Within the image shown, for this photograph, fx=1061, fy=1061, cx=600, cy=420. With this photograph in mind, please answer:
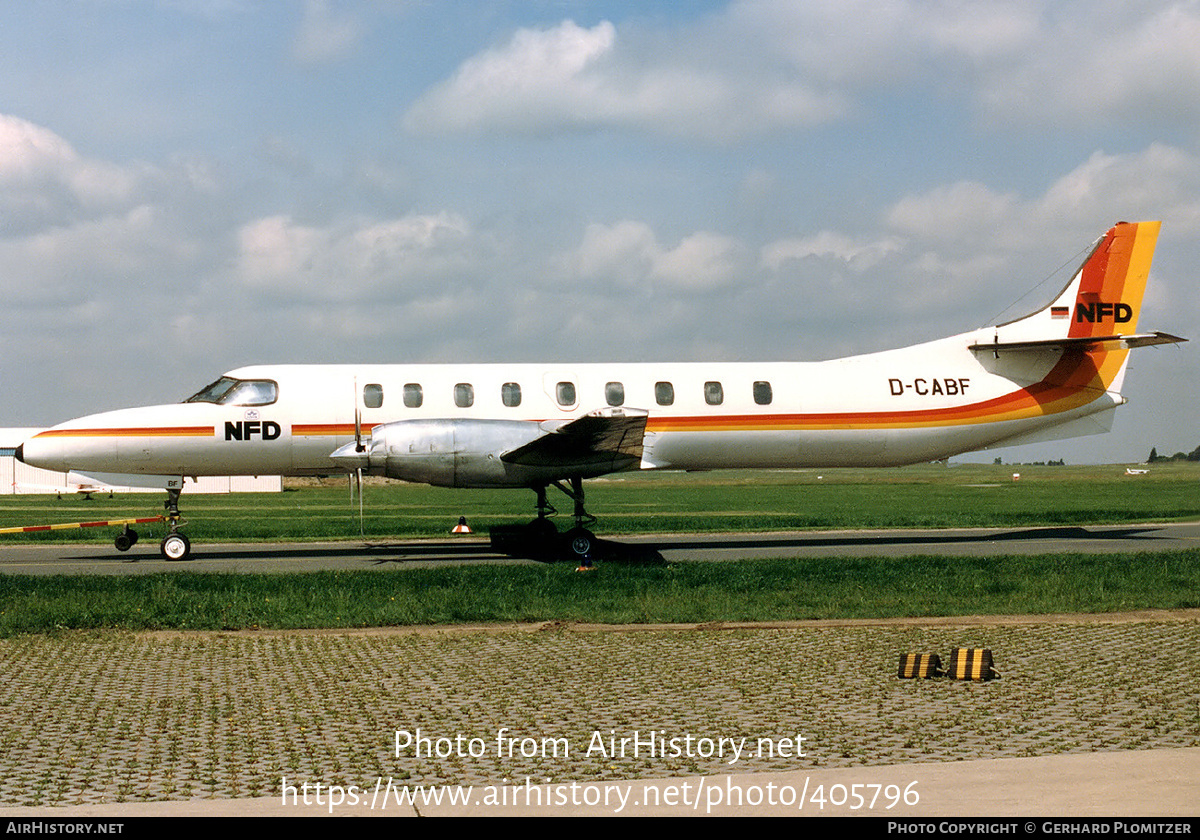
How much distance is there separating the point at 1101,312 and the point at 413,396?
595 inches

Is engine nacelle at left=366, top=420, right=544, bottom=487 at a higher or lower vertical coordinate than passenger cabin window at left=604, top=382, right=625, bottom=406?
lower

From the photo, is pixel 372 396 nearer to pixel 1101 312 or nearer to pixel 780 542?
pixel 780 542

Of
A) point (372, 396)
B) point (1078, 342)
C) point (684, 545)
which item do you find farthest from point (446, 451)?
point (1078, 342)

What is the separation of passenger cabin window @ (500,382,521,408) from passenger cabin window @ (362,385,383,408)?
2.35m

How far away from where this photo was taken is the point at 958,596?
14430mm

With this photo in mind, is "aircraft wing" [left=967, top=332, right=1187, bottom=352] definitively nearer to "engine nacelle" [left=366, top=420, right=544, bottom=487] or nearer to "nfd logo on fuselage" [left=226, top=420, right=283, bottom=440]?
"engine nacelle" [left=366, top=420, right=544, bottom=487]

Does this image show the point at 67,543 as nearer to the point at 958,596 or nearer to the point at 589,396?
the point at 589,396

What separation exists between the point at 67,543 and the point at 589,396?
45.3ft

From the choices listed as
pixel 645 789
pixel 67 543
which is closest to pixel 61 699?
pixel 645 789

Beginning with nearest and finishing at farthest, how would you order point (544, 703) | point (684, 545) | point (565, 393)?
point (544, 703) → point (565, 393) → point (684, 545)

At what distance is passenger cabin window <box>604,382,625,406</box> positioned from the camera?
68.8ft

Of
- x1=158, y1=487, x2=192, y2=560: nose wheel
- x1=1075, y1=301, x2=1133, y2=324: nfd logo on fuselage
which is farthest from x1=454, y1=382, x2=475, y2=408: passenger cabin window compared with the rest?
x1=1075, y1=301, x2=1133, y2=324: nfd logo on fuselage

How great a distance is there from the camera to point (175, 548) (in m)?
20.2

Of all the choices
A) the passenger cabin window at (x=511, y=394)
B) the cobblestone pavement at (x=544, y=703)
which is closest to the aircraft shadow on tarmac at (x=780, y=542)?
the passenger cabin window at (x=511, y=394)
